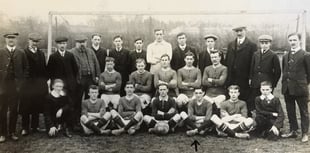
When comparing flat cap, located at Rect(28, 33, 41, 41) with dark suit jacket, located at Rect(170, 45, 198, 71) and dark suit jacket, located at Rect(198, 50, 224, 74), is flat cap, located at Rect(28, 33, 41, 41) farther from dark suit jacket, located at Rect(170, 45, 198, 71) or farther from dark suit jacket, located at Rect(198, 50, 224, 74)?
dark suit jacket, located at Rect(198, 50, 224, 74)

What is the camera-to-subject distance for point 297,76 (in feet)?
8.75

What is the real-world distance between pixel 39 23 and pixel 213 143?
127 centimetres

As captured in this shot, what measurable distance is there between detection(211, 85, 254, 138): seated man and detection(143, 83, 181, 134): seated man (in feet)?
0.82

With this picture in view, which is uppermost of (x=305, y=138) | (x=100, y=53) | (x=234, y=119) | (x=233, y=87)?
(x=100, y=53)

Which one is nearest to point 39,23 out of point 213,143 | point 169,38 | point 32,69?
point 32,69

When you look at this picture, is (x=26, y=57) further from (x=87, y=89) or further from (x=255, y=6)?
(x=255, y=6)

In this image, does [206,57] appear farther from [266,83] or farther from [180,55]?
[266,83]

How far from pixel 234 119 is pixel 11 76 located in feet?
4.49

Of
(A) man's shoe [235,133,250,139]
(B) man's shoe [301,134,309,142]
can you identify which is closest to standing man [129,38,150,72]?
(A) man's shoe [235,133,250,139]

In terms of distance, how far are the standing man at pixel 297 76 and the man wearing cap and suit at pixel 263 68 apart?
2.1 inches

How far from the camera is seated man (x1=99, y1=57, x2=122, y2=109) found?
272cm

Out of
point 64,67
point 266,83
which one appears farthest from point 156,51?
point 266,83

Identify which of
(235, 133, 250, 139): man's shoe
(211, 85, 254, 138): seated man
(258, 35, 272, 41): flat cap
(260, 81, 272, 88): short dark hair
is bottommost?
(235, 133, 250, 139): man's shoe

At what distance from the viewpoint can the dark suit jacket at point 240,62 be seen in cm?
270
